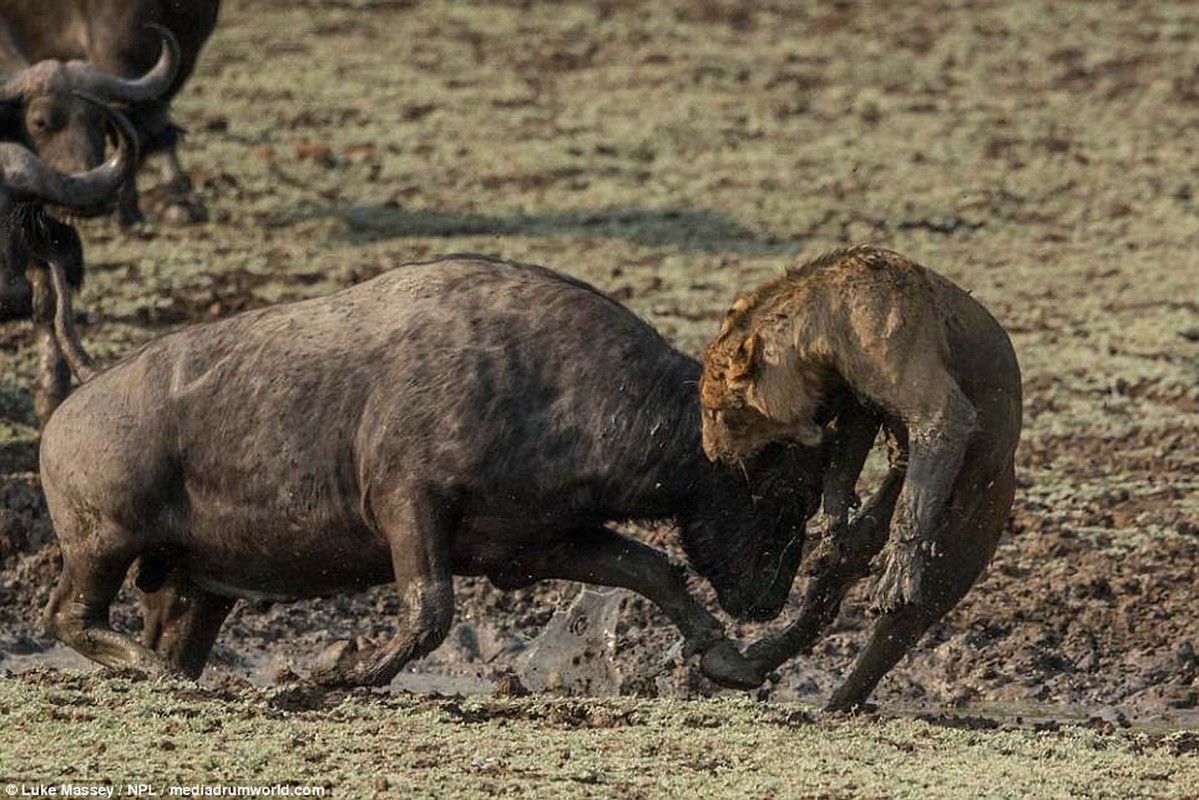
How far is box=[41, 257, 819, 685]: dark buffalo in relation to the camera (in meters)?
7.67

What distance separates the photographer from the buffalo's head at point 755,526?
7.65 meters

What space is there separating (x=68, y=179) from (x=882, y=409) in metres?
6.42

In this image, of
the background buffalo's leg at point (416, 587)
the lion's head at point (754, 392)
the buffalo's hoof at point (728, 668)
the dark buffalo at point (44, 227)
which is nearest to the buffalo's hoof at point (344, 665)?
the background buffalo's leg at point (416, 587)

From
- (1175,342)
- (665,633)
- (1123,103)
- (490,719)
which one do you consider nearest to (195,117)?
(1123,103)

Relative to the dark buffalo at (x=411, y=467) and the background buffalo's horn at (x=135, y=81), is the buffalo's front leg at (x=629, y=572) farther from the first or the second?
the background buffalo's horn at (x=135, y=81)

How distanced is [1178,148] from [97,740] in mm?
11272

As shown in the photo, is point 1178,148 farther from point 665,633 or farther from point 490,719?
point 490,719

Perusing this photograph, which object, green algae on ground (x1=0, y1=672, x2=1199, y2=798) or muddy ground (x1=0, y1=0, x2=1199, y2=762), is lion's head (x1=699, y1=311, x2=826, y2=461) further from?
muddy ground (x1=0, y1=0, x2=1199, y2=762)

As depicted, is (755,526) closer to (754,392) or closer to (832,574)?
(832,574)

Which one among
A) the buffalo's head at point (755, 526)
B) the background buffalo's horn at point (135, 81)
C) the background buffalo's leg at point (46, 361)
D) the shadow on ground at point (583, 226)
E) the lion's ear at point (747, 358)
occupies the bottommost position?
the shadow on ground at point (583, 226)

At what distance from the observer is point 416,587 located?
7.63m

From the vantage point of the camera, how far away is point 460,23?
67.9 feet

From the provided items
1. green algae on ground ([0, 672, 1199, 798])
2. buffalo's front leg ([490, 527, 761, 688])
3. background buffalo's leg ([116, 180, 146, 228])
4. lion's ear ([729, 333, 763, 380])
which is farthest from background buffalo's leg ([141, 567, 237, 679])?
background buffalo's leg ([116, 180, 146, 228])

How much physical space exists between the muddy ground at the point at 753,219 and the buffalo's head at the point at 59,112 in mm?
607
